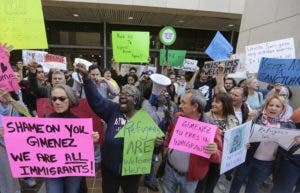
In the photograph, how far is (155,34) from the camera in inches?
601

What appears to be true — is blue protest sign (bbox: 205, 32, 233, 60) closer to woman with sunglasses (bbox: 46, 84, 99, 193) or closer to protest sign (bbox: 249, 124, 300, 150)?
protest sign (bbox: 249, 124, 300, 150)

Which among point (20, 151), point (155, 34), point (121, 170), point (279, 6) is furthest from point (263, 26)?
point (155, 34)

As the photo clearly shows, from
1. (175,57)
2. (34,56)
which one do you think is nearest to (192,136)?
(34,56)

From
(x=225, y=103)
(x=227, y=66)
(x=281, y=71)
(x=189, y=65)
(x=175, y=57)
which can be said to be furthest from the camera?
(x=189, y=65)

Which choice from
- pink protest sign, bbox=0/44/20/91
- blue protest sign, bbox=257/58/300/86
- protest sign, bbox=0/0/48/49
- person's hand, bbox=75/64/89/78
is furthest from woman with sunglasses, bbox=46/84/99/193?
blue protest sign, bbox=257/58/300/86

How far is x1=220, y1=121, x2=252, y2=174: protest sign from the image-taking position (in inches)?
116

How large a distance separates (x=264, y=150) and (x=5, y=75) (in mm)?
2922

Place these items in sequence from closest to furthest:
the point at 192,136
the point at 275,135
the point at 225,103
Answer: the point at 192,136 → the point at 275,135 → the point at 225,103

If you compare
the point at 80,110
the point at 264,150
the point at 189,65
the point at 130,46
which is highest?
the point at 130,46

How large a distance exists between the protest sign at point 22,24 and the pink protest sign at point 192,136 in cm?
194

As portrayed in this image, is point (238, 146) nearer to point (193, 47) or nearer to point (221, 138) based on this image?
point (221, 138)

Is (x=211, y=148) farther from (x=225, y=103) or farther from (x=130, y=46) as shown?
(x=130, y=46)

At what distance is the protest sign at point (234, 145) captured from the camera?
296cm

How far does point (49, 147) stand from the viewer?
2703 mm
